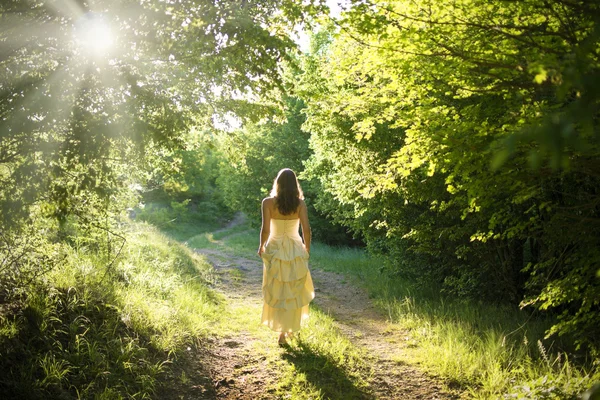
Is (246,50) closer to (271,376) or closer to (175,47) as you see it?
(175,47)

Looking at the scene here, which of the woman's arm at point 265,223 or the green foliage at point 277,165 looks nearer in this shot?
the woman's arm at point 265,223

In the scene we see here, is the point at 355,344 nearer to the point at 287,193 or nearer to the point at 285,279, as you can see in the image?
the point at 285,279

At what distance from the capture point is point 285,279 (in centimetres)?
530

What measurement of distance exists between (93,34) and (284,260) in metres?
3.17

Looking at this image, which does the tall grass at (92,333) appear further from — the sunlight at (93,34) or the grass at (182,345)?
the sunlight at (93,34)

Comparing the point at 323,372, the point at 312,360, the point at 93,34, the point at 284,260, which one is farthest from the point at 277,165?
the point at 93,34

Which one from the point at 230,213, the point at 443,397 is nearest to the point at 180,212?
the point at 230,213

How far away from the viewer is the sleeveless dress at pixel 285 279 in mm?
5312

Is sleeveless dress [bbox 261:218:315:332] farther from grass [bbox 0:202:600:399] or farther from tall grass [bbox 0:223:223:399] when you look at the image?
tall grass [bbox 0:223:223:399]

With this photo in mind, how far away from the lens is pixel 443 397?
4145 mm

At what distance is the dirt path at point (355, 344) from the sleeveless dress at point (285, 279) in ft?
1.34

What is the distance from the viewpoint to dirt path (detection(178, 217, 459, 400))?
14.1 feet

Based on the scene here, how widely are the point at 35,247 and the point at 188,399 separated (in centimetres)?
224

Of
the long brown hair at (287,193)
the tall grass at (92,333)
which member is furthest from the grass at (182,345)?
the long brown hair at (287,193)
